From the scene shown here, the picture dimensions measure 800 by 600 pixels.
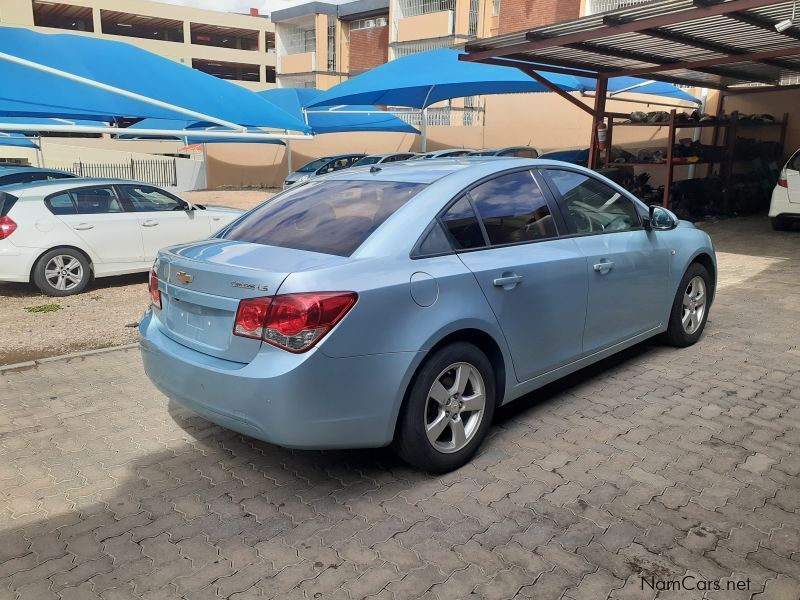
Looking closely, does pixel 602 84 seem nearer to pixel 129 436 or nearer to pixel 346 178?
pixel 346 178

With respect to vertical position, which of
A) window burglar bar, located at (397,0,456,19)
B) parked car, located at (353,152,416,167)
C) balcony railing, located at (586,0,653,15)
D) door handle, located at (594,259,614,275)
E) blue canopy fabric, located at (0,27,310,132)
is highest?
window burglar bar, located at (397,0,456,19)

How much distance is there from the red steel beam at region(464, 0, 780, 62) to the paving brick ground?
4658mm

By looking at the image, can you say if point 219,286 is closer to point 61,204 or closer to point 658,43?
point 61,204

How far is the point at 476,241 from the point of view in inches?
144

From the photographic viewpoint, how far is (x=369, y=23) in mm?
35250

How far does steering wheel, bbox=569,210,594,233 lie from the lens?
168 inches

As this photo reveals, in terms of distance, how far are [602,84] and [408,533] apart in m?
10.8

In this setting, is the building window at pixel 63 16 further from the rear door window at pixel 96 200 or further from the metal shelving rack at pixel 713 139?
the metal shelving rack at pixel 713 139

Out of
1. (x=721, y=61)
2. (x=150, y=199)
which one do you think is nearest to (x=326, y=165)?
(x=150, y=199)

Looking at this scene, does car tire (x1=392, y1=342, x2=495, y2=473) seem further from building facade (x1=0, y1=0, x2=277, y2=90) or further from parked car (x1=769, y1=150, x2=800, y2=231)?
building facade (x1=0, y1=0, x2=277, y2=90)

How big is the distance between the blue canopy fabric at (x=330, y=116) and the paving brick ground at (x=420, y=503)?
15827 mm

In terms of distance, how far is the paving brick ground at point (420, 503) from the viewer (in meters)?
2.67

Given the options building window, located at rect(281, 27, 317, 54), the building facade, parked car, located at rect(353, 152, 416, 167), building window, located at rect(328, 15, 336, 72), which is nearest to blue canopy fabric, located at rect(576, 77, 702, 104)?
parked car, located at rect(353, 152, 416, 167)

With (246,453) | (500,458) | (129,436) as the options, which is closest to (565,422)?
(500,458)
